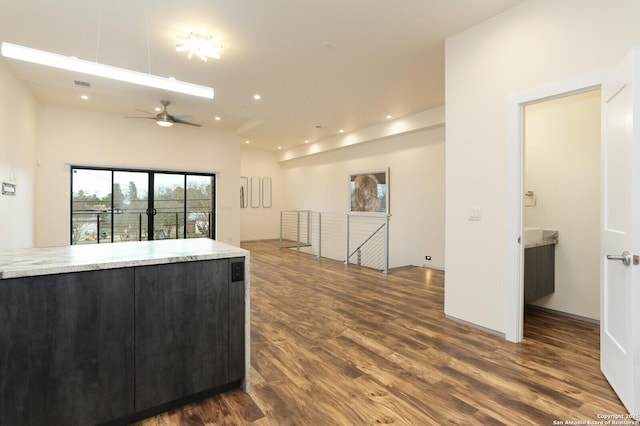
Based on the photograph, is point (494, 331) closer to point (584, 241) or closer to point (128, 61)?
point (584, 241)

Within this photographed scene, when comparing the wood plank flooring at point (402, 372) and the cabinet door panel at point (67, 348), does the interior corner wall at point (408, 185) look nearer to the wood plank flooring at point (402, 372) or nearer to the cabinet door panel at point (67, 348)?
the wood plank flooring at point (402, 372)

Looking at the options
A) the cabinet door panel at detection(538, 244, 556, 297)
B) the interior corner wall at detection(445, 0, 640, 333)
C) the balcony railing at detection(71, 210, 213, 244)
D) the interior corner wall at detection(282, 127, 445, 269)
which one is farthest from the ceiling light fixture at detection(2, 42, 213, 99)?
the balcony railing at detection(71, 210, 213, 244)

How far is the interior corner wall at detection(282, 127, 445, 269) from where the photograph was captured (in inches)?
249

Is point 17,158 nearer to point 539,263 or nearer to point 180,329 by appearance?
point 180,329

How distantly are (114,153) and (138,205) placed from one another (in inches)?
48.2

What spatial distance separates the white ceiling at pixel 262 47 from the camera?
2.92m

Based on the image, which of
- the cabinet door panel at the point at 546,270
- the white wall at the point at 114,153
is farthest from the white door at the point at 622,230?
the white wall at the point at 114,153

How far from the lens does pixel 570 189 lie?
3.53 m

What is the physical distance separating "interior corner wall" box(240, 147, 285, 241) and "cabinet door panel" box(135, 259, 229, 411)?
8.57 meters

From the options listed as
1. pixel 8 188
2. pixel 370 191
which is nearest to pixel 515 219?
pixel 370 191

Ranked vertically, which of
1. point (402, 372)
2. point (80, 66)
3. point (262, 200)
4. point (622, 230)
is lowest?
point (402, 372)

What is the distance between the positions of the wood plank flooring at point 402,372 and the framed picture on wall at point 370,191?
3.80 metres

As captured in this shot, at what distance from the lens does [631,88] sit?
1.88 meters

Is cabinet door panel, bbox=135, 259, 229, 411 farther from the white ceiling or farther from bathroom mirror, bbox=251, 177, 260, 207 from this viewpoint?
bathroom mirror, bbox=251, 177, 260, 207
